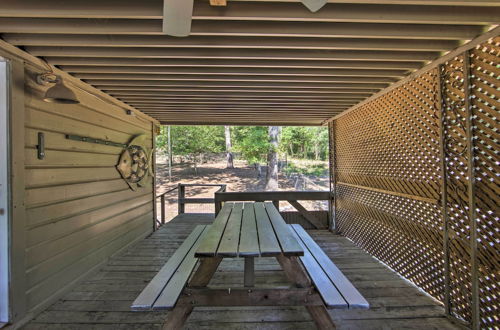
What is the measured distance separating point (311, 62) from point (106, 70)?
6.85 ft

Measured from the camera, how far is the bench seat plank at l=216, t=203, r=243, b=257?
59.8 inches

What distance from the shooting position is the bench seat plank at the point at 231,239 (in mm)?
1520

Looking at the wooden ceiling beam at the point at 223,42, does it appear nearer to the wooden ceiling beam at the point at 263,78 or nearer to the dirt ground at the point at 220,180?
the wooden ceiling beam at the point at 263,78

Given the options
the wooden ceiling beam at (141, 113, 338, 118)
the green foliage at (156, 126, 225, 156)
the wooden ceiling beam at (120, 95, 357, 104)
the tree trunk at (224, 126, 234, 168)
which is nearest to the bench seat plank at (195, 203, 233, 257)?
the wooden ceiling beam at (120, 95, 357, 104)

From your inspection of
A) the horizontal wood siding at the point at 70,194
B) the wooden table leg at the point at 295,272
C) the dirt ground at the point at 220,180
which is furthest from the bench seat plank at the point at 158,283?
the dirt ground at the point at 220,180

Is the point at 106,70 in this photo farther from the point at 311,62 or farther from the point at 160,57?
the point at 311,62

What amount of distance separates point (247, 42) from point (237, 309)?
2400 mm

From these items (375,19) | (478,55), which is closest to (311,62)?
(375,19)

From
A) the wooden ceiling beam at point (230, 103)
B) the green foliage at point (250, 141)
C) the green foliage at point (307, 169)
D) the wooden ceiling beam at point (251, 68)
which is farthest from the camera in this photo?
the green foliage at point (307, 169)

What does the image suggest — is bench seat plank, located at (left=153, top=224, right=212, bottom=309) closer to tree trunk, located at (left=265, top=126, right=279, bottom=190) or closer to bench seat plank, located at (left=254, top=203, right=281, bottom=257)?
bench seat plank, located at (left=254, top=203, right=281, bottom=257)

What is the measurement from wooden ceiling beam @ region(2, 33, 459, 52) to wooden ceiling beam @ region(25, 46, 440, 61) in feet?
0.45

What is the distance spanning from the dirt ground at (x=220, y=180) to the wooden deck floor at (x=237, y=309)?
252 inches

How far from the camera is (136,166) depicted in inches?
164

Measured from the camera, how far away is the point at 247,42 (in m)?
1.94
